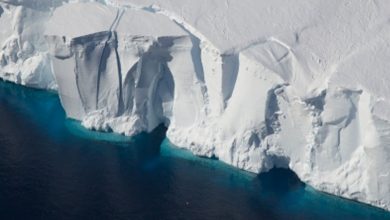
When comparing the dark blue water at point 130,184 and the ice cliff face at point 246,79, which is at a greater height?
the ice cliff face at point 246,79

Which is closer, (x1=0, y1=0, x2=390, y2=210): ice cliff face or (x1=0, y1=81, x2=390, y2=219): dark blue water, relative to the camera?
(x1=0, y1=81, x2=390, y2=219): dark blue water

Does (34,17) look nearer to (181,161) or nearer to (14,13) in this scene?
(14,13)

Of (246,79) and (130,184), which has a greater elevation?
(246,79)

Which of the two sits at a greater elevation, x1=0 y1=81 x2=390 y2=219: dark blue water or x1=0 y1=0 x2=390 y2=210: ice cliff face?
x1=0 y1=0 x2=390 y2=210: ice cliff face

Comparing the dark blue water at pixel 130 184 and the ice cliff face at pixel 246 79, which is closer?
the dark blue water at pixel 130 184
